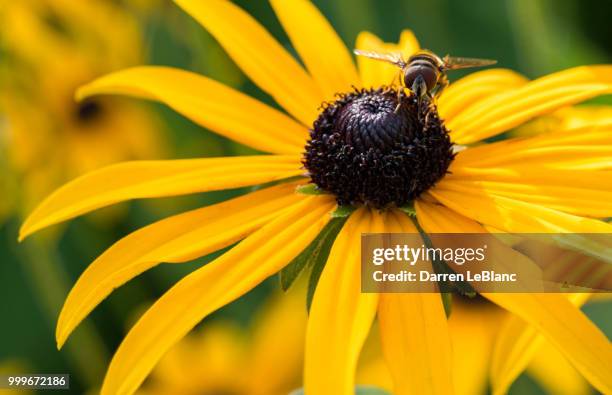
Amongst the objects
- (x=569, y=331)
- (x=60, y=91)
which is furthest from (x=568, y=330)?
(x=60, y=91)

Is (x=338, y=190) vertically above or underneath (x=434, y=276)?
above

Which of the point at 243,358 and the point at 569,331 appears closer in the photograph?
the point at 569,331

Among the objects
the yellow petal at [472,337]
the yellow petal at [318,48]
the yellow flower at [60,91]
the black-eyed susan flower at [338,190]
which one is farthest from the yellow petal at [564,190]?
the yellow flower at [60,91]

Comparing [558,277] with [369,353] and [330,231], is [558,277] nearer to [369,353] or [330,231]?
[330,231]

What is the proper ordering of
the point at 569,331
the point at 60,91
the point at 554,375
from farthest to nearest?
the point at 60,91, the point at 554,375, the point at 569,331

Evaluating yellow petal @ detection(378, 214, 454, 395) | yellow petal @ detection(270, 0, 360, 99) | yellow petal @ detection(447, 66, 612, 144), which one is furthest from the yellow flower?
yellow petal @ detection(378, 214, 454, 395)

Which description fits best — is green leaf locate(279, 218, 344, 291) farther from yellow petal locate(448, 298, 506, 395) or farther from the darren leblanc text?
yellow petal locate(448, 298, 506, 395)

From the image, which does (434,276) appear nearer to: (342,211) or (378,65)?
(342,211)

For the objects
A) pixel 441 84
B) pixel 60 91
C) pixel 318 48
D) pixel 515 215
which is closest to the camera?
pixel 515 215
